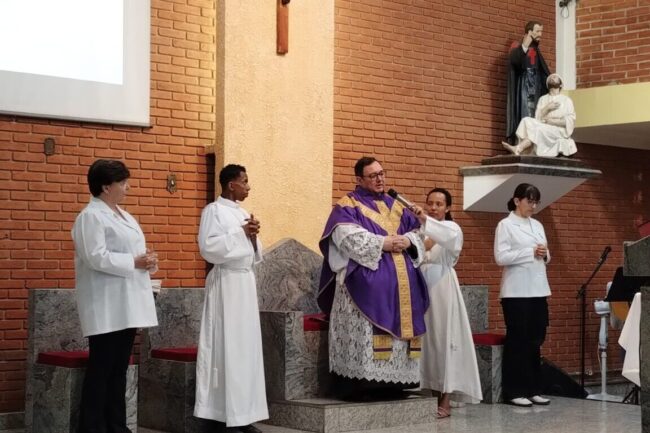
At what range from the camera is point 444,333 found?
8.52 metres

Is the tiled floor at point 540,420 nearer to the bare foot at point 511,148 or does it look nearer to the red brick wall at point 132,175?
the red brick wall at point 132,175

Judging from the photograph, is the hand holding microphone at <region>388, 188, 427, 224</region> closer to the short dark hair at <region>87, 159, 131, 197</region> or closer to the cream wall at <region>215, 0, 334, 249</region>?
the cream wall at <region>215, 0, 334, 249</region>

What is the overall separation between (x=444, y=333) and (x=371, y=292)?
1.06 m

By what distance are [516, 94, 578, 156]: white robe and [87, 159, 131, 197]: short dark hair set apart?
543cm

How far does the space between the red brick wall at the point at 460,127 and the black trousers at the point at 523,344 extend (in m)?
1.87

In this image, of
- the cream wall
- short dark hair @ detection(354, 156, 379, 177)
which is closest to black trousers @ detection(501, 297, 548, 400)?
the cream wall

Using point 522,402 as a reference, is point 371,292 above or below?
above

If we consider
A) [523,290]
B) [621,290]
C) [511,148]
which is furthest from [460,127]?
[523,290]

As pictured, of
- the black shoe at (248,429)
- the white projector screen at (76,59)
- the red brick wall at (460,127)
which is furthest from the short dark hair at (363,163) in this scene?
the black shoe at (248,429)

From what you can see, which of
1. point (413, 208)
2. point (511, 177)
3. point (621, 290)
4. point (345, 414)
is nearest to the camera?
point (345, 414)

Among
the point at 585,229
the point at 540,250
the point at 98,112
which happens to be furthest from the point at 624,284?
the point at 98,112

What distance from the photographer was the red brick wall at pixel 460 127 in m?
10.2

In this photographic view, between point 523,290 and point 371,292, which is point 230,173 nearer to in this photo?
point 371,292

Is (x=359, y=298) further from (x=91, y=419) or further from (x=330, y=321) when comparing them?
(x=91, y=419)
